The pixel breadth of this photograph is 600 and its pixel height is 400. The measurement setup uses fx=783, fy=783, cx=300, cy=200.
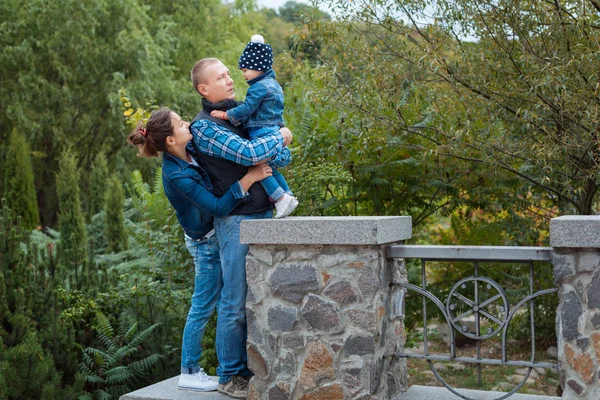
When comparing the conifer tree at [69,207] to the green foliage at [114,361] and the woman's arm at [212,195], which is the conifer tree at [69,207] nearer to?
the green foliage at [114,361]

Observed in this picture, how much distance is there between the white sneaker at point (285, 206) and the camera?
4426 mm

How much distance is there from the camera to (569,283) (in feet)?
12.5

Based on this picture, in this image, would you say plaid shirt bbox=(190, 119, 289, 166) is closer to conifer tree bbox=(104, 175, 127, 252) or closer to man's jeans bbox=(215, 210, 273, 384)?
man's jeans bbox=(215, 210, 273, 384)

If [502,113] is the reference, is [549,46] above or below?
above

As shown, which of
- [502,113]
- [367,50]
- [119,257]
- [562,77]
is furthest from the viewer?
[119,257]

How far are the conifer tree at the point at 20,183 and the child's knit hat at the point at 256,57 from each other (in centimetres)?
1324

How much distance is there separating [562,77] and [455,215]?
8.92 ft

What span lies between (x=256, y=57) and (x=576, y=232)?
2.00 metres

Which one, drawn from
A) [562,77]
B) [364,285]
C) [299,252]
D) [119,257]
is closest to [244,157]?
[299,252]

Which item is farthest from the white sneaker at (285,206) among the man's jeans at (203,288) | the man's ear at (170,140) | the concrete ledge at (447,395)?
the concrete ledge at (447,395)

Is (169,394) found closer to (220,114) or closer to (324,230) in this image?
(324,230)

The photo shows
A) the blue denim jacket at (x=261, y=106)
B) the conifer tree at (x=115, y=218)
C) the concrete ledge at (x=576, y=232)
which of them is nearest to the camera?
the concrete ledge at (x=576, y=232)

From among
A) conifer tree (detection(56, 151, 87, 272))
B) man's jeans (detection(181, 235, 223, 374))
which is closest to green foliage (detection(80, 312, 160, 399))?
man's jeans (detection(181, 235, 223, 374))

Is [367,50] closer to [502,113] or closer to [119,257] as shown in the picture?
[502,113]
